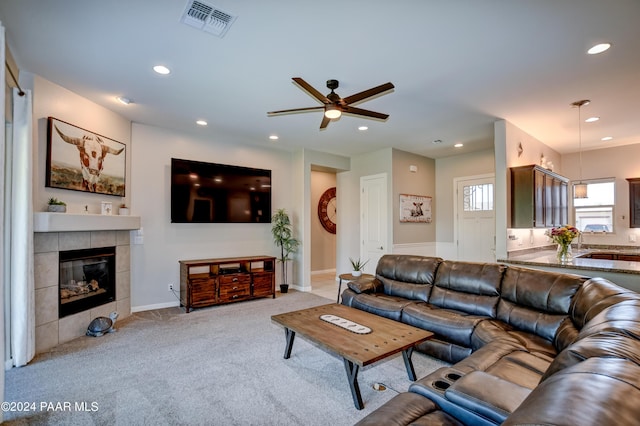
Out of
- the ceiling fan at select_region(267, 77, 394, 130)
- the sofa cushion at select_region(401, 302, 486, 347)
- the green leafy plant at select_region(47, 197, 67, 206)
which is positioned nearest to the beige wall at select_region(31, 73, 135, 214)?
the green leafy plant at select_region(47, 197, 67, 206)

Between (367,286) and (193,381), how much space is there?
81.5 inches

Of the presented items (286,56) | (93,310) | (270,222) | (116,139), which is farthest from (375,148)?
(93,310)

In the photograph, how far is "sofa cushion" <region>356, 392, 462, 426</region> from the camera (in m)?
1.29

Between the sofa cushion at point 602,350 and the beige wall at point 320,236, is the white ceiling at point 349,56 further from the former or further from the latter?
the beige wall at point 320,236

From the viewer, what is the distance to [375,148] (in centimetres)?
609

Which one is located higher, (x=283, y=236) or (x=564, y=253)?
(x=283, y=236)

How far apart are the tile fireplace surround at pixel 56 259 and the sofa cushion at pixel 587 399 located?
3947 millimetres

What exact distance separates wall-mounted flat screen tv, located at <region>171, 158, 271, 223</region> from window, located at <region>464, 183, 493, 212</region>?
13.1 feet

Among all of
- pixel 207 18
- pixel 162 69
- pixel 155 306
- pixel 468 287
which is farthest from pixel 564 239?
pixel 155 306

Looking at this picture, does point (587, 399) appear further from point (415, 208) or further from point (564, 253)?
point (415, 208)

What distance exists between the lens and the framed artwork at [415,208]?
613 centimetres

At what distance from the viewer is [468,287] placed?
10.4ft

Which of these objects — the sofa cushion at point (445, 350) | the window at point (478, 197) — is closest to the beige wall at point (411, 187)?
the window at point (478, 197)

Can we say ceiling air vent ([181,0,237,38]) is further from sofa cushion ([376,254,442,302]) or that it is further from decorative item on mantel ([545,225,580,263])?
decorative item on mantel ([545,225,580,263])
